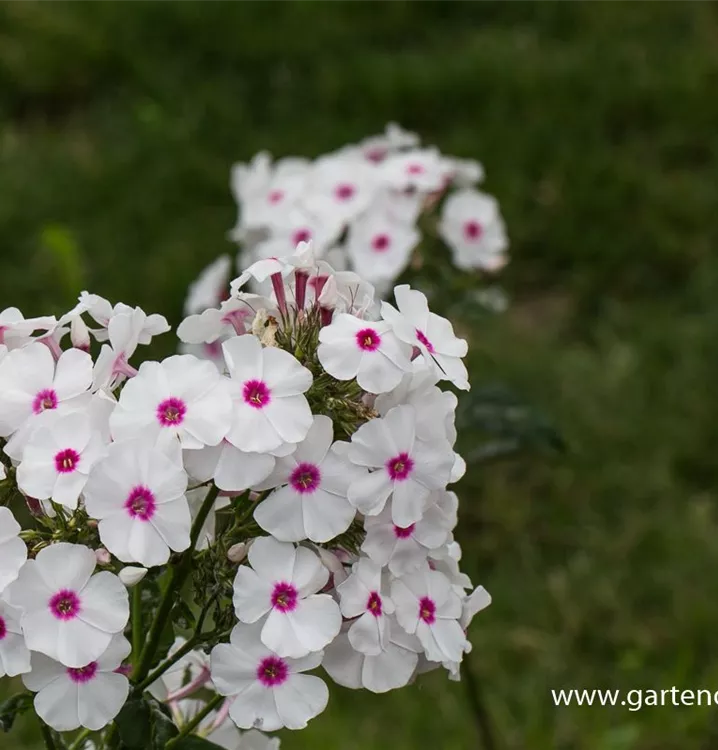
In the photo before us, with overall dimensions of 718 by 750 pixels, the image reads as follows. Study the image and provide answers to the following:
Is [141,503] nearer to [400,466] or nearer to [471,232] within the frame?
[400,466]

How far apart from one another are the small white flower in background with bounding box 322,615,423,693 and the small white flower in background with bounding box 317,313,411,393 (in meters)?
0.18

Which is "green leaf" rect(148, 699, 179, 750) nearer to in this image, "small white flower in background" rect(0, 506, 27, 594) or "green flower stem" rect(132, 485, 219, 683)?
"green flower stem" rect(132, 485, 219, 683)

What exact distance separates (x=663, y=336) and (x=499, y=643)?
3.37 feet

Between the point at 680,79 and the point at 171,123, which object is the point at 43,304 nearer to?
the point at 171,123

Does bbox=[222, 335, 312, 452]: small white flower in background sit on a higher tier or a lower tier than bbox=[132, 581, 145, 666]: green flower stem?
higher

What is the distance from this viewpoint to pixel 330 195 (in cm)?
173

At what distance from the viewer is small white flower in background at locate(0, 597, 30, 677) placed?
2.46 ft

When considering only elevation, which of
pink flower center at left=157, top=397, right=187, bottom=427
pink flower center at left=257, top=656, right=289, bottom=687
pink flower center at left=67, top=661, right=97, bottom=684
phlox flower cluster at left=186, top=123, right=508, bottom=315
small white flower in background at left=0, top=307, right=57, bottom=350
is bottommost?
pink flower center at left=67, top=661, right=97, bottom=684

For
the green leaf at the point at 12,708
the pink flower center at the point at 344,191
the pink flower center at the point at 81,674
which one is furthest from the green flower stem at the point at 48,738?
the pink flower center at the point at 344,191

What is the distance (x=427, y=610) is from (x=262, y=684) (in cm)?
13

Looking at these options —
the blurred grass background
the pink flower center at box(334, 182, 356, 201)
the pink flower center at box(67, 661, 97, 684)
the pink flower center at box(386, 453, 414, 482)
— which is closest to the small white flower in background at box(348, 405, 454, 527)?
the pink flower center at box(386, 453, 414, 482)

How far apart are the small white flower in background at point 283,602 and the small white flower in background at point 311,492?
19mm

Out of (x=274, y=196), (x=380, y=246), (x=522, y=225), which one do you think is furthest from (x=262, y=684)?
(x=522, y=225)

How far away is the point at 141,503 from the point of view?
2.46 feet
